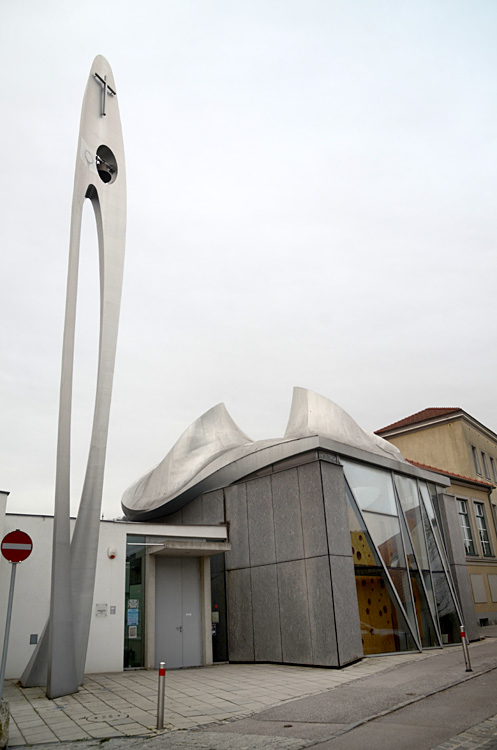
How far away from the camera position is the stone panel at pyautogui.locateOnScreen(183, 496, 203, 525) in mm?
20203

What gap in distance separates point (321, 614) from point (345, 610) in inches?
25.4

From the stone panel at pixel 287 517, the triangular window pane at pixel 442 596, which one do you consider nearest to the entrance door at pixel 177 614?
the stone panel at pixel 287 517

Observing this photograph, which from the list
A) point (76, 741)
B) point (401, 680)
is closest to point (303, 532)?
point (401, 680)

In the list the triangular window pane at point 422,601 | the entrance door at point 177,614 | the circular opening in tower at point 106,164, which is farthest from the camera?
the triangular window pane at point 422,601

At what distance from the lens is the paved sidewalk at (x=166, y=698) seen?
8.30m

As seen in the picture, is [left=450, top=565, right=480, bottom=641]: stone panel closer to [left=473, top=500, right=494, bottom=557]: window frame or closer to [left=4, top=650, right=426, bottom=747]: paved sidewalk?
[left=4, top=650, right=426, bottom=747]: paved sidewalk

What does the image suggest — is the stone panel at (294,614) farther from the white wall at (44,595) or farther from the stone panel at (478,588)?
the stone panel at (478,588)

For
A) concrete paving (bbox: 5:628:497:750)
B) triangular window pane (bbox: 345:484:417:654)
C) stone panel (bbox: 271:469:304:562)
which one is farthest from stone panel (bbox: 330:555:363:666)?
stone panel (bbox: 271:469:304:562)

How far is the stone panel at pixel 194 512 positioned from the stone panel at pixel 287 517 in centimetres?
418

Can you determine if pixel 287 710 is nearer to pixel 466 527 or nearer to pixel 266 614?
pixel 266 614

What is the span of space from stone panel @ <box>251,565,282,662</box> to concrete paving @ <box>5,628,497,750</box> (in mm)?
1641

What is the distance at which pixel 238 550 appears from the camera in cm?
1781

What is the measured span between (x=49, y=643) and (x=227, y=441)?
39.7ft

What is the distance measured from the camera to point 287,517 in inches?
648
